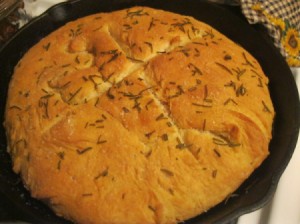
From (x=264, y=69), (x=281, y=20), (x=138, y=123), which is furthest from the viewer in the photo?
(x=281, y=20)

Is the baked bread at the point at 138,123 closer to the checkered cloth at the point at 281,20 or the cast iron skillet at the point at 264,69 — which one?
the cast iron skillet at the point at 264,69

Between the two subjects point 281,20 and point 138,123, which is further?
point 281,20

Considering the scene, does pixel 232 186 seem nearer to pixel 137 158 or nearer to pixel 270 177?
pixel 270 177

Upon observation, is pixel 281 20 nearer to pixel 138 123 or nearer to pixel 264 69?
pixel 264 69

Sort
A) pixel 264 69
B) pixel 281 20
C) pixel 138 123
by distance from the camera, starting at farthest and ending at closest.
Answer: pixel 281 20 < pixel 264 69 < pixel 138 123

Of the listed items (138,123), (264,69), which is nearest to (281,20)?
(264,69)

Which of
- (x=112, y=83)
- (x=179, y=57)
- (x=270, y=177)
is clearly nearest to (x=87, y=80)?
(x=112, y=83)
